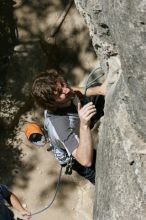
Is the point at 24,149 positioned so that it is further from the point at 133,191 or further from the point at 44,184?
the point at 133,191

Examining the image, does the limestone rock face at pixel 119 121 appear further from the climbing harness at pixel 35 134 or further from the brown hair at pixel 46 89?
the climbing harness at pixel 35 134

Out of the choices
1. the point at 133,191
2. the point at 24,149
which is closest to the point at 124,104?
the point at 133,191

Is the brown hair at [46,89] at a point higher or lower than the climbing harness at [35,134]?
higher

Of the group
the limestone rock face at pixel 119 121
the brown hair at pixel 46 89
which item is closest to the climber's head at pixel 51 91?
the brown hair at pixel 46 89

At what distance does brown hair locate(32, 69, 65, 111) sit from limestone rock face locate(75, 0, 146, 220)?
37 cm

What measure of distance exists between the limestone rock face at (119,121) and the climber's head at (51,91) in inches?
12.2

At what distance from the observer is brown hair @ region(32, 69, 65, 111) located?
4012mm

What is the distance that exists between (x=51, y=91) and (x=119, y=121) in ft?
1.81

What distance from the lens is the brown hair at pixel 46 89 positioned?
13.2 ft

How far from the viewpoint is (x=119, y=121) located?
3732 mm

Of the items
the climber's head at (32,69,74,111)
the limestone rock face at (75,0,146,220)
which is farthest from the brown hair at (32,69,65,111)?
the limestone rock face at (75,0,146,220)

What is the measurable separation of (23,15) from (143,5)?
172 inches

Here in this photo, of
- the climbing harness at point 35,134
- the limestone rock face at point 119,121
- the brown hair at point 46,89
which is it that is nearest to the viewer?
the limestone rock face at point 119,121

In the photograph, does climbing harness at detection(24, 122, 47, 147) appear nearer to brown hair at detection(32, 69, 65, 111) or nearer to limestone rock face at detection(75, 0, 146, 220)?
brown hair at detection(32, 69, 65, 111)
